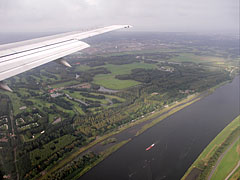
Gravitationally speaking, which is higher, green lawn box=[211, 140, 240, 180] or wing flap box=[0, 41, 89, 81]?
wing flap box=[0, 41, 89, 81]

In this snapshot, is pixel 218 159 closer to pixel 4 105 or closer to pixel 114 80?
pixel 114 80

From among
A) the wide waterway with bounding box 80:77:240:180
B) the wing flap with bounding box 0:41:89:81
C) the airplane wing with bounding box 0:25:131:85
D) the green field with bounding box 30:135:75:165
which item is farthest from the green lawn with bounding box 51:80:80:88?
the wing flap with bounding box 0:41:89:81

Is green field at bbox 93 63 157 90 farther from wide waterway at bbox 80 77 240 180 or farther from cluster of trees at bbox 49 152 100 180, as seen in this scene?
cluster of trees at bbox 49 152 100 180

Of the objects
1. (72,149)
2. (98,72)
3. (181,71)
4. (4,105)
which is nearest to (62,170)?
(72,149)

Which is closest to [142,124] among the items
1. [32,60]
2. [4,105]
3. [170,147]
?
[170,147]

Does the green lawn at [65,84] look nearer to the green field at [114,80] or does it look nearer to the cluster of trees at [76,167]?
the green field at [114,80]

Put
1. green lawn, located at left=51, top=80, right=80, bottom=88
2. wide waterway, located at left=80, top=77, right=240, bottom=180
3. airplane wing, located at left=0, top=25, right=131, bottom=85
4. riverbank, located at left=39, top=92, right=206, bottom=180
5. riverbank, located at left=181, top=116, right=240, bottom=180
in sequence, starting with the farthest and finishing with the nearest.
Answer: green lawn, located at left=51, top=80, right=80, bottom=88, riverbank, located at left=39, top=92, right=206, bottom=180, wide waterway, located at left=80, top=77, right=240, bottom=180, riverbank, located at left=181, top=116, right=240, bottom=180, airplane wing, located at left=0, top=25, right=131, bottom=85
